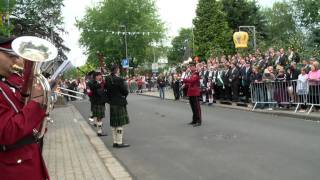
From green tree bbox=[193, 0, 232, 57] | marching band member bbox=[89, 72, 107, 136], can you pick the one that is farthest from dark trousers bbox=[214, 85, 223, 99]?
green tree bbox=[193, 0, 232, 57]

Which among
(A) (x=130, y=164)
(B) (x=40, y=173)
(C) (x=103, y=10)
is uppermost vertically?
(C) (x=103, y=10)

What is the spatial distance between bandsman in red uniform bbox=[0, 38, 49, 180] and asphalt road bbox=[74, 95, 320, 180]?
4.56 metres

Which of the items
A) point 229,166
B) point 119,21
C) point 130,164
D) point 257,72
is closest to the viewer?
point 229,166

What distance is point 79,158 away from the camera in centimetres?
977

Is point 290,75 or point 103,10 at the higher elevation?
point 103,10

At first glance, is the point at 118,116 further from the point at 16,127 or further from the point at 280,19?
the point at 280,19

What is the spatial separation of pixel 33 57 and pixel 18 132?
0.44m

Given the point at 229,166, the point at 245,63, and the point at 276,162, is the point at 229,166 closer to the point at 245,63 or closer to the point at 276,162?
the point at 276,162

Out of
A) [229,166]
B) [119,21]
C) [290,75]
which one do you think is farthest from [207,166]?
[119,21]

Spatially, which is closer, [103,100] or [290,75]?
[103,100]

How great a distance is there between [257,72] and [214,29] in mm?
38623

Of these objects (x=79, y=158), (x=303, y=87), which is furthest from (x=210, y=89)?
(x=79, y=158)

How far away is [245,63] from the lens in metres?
21.0

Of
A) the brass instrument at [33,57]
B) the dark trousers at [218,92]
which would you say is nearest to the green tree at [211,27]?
the dark trousers at [218,92]
